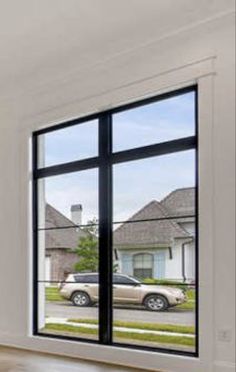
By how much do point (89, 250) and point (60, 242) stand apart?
1.71 ft

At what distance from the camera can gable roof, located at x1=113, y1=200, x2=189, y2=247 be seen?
5.25m

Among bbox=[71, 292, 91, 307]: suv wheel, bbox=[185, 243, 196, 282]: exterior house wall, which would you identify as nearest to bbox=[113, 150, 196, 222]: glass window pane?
bbox=[185, 243, 196, 282]: exterior house wall

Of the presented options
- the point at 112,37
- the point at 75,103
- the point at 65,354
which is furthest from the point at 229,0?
the point at 65,354

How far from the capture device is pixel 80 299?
595 centimetres

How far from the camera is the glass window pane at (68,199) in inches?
235

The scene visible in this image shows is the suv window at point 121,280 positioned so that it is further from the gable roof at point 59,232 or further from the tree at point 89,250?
the gable roof at point 59,232

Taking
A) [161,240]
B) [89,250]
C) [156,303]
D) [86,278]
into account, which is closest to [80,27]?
[161,240]

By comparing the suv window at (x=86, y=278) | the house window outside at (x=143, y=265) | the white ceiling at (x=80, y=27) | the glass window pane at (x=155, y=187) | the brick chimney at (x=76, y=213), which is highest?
the white ceiling at (x=80, y=27)

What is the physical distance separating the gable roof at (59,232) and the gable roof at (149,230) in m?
0.63

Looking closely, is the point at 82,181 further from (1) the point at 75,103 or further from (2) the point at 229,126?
(2) the point at 229,126

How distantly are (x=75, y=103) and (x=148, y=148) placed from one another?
3.72 ft

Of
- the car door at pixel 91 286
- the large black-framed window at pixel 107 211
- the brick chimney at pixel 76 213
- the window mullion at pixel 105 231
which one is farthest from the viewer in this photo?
the brick chimney at pixel 76 213

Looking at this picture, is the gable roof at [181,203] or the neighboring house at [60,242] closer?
the gable roof at [181,203]

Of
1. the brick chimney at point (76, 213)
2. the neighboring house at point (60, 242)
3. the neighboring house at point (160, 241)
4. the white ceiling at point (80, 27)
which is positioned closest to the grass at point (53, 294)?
the neighboring house at point (60, 242)
